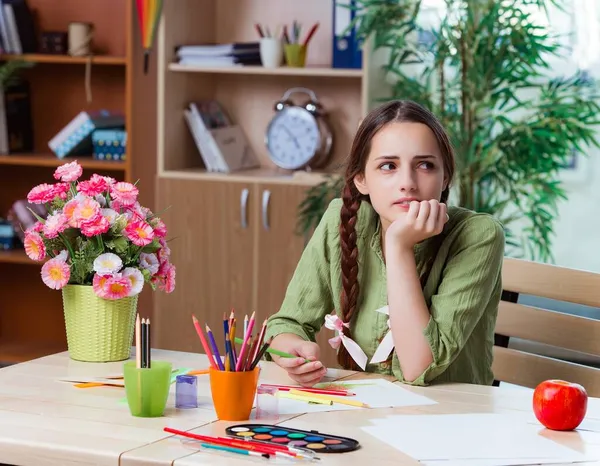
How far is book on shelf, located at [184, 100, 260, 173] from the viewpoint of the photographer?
13.6 feet

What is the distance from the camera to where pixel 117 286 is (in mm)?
1981

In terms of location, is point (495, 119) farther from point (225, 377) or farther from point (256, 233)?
point (225, 377)

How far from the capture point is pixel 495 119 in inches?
140

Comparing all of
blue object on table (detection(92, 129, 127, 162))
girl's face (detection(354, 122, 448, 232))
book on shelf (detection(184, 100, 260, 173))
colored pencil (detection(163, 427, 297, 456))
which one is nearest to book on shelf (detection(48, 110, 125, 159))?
blue object on table (detection(92, 129, 127, 162))

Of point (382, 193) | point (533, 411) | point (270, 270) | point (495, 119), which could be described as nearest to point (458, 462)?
point (533, 411)

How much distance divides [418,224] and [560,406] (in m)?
0.46

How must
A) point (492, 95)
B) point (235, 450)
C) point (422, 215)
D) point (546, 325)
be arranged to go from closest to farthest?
point (235, 450)
point (422, 215)
point (546, 325)
point (492, 95)

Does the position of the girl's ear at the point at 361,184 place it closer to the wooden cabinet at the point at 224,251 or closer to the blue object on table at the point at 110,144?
the wooden cabinet at the point at 224,251

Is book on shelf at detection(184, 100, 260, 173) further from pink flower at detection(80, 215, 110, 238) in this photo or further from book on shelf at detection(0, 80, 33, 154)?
pink flower at detection(80, 215, 110, 238)

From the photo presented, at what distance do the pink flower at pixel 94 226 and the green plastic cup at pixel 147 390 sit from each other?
0.40 meters

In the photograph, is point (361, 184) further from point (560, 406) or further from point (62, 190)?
point (560, 406)

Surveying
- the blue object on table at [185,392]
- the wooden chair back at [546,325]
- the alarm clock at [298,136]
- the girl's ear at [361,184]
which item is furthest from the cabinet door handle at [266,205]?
the blue object on table at [185,392]

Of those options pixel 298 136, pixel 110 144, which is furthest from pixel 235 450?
pixel 110 144

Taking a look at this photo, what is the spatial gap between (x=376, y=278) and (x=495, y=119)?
1.64 meters
